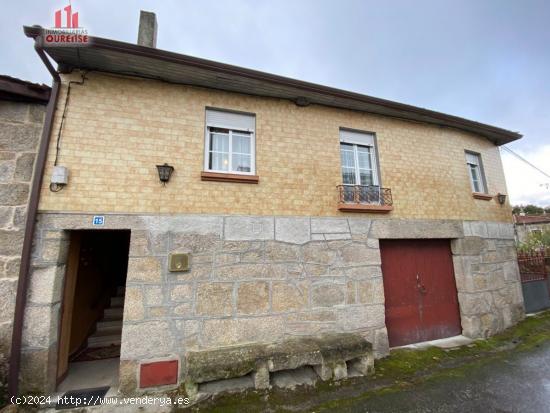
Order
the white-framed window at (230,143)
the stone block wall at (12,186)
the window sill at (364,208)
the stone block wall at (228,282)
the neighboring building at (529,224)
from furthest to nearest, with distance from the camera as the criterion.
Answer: the neighboring building at (529,224), the window sill at (364,208), the white-framed window at (230,143), the stone block wall at (228,282), the stone block wall at (12,186)

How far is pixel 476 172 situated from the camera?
6273 mm

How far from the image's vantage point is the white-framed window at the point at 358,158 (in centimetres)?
482

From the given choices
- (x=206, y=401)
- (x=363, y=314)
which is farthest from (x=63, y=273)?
(x=363, y=314)

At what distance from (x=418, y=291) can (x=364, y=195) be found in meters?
2.33

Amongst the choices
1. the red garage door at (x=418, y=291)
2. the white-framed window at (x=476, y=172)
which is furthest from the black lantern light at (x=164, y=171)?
the white-framed window at (x=476, y=172)

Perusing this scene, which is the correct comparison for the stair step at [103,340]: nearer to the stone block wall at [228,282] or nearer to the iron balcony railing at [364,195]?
the stone block wall at [228,282]

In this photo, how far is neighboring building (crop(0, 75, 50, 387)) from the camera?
3023 millimetres

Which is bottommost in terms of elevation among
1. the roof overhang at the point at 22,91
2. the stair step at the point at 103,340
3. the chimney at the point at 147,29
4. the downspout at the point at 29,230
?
the stair step at the point at 103,340

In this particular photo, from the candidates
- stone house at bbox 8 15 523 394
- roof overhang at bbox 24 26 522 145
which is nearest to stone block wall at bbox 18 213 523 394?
stone house at bbox 8 15 523 394

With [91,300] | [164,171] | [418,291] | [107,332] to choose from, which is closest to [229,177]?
[164,171]

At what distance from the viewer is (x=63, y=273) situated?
3336mm

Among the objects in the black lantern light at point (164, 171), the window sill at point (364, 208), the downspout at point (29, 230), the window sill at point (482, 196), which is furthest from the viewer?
the window sill at point (482, 196)

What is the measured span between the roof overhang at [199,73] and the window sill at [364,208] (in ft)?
7.05

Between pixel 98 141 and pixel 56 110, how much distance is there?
2.38ft
